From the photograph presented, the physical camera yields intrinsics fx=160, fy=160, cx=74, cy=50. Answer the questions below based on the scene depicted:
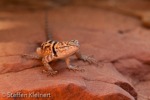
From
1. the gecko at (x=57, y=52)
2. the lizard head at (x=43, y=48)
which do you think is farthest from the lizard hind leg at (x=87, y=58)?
the lizard head at (x=43, y=48)

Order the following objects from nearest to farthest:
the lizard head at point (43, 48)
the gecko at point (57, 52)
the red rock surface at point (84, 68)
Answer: the red rock surface at point (84, 68) → the gecko at point (57, 52) → the lizard head at point (43, 48)

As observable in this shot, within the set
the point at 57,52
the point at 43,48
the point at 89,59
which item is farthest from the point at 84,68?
the point at 43,48

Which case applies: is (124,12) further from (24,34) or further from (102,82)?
(102,82)

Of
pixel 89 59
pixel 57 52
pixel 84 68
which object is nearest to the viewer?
pixel 57 52

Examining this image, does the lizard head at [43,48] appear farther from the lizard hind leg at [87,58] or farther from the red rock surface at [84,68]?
the lizard hind leg at [87,58]

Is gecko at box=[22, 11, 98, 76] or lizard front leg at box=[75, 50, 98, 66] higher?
gecko at box=[22, 11, 98, 76]

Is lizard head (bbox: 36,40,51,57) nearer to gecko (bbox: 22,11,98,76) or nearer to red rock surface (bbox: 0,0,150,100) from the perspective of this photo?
gecko (bbox: 22,11,98,76)

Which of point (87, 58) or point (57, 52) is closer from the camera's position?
point (57, 52)

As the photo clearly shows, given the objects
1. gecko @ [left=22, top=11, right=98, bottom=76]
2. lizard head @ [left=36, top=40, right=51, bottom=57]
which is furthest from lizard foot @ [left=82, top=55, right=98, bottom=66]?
lizard head @ [left=36, top=40, right=51, bottom=57]

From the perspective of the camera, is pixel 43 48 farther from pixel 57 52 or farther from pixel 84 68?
pixel 84 68

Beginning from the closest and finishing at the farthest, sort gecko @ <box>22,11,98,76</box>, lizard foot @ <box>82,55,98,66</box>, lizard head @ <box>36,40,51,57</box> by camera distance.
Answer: gecko @ <box>22,11,98,76</box>, lizard head @ <box>36,40,51,57</box>, lizard foot @ <box>82,55,98,66</box>

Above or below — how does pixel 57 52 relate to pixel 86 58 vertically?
above
